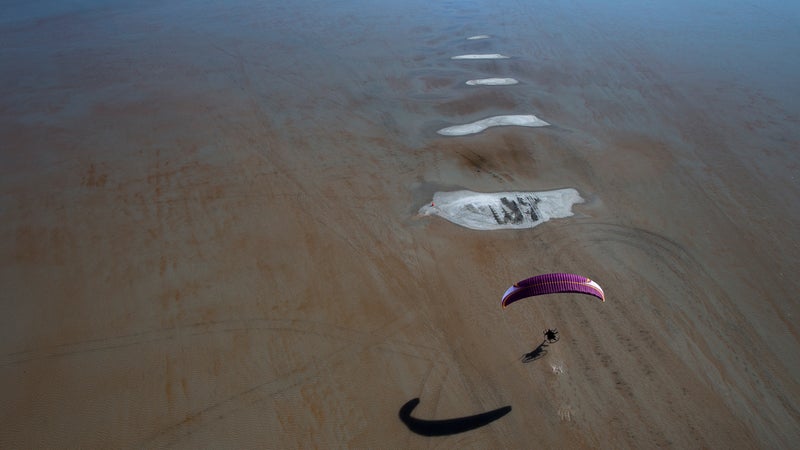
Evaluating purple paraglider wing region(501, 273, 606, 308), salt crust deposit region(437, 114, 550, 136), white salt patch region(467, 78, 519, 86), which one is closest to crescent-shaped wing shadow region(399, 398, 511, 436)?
purple paraglider wing region(501, 273, 606, 308)

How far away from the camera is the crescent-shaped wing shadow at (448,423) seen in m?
8.54

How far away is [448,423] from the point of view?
28.4 feet

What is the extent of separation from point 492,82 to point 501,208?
11076 millimetres

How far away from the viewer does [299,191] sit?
576 inches

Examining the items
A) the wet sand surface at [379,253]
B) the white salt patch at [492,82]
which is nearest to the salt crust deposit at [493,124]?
the wet sand surface at [379,253]

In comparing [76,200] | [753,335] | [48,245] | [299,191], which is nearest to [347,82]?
[299,191]

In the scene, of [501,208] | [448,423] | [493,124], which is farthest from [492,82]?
[448,423]

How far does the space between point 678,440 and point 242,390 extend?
31.5ft

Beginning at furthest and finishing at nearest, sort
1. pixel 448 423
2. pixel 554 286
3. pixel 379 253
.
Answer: pixel 379 253 → pixel 448 423 → pixel 554 286

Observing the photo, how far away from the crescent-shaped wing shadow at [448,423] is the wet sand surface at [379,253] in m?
0.13

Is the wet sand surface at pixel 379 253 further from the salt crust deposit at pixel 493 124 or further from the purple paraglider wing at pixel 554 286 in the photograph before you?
the purple paraglider wing at pixel 554 286

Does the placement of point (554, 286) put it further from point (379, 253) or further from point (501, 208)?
point (501, 208)

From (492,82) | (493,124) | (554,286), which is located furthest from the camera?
(492,82)

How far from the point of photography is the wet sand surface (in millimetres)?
8914
